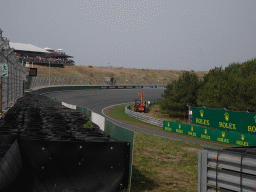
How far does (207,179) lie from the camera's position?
18.1 ft

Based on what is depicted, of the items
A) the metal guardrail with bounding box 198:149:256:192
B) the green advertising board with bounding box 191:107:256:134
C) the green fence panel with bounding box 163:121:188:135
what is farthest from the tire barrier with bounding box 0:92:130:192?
the green fence panel with bounding box 163:121:188:135

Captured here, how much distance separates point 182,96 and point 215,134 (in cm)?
2210

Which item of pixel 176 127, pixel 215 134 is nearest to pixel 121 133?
pixel 215 134

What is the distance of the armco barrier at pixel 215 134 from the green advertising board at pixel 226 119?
0.48m

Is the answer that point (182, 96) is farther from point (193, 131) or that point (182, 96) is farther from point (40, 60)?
point (40, 60)

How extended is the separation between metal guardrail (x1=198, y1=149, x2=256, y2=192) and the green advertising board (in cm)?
1663

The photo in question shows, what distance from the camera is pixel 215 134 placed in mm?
23344

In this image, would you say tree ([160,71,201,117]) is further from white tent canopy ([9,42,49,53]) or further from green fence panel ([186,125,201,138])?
white tent canopy ([9,42,49,53])

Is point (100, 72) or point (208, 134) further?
point (100, 72)

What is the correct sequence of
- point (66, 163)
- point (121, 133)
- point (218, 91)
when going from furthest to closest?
1. point (218, 91)
2. point (121, 133)
3. point (66, 163)

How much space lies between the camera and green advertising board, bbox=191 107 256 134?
2062cm

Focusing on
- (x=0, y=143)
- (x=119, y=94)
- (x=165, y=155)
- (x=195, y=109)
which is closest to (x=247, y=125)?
(x=195, y=109)

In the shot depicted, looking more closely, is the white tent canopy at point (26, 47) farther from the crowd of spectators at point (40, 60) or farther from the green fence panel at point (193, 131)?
the green fence panel at point (193, 131)

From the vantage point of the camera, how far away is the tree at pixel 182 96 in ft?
145
